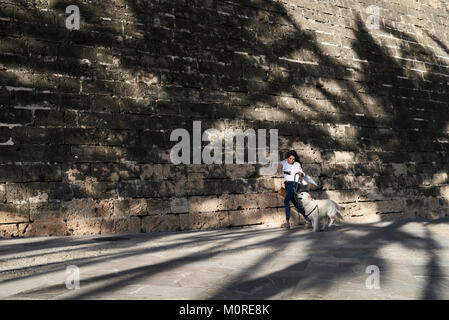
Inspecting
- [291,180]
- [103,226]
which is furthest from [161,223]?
[291,180]

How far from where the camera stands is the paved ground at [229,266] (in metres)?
3.31

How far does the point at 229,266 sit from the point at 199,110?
4491 millimetres

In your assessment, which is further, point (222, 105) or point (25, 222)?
point (222, 105)

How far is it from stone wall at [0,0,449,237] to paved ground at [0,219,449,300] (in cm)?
97

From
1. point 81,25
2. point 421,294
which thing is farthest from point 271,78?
point 421,294

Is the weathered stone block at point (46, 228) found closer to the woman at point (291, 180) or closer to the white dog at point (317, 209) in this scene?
the woman at point (291, 180)

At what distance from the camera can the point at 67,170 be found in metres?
7.09

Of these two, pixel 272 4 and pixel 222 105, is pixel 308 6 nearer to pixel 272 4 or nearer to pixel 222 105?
pixel 272 4

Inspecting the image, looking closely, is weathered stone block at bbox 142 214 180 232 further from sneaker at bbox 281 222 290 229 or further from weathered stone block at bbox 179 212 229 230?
sneaker at bbox 281 222 290 229

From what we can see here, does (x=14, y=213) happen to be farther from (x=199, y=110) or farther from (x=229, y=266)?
(x=229, y=266)

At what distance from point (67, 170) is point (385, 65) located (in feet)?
27.7

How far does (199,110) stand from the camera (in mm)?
8305

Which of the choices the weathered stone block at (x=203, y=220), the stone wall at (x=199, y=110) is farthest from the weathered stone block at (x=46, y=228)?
the weathered stone block at (x=203, y=220)
